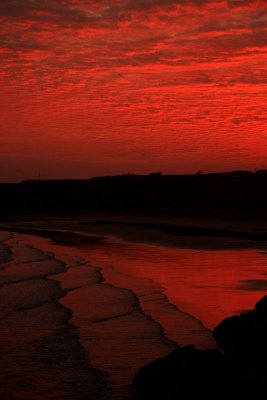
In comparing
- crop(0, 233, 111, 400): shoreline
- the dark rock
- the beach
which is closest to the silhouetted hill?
the beach

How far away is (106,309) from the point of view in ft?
43.0

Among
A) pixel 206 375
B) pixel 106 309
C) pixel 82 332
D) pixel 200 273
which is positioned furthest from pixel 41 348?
pixel 200 273

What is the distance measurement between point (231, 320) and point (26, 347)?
283 cm

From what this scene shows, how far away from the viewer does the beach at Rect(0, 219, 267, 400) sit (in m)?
8.64

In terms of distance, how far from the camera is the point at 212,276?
17781 mm

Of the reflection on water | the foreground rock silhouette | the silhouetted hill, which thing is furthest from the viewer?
the silhouetted hill

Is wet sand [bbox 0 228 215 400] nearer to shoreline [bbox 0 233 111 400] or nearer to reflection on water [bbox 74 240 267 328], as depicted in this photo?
shoreline [bbox 0 233 111 400]

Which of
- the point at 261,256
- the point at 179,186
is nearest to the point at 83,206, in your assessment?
the point at 179,186

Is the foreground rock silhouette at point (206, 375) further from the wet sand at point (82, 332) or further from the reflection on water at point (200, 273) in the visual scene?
the reflection on water at point (200, 273)

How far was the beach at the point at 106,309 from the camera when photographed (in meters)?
8.64

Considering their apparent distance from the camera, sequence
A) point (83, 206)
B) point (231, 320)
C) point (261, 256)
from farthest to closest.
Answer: point (83, 206), point (261, 256), point (231, 320)

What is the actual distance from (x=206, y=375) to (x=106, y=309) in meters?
6.44

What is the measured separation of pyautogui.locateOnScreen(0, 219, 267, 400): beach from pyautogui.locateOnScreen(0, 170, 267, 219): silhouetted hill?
38206mm

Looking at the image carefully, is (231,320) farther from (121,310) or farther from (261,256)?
(261,256)
